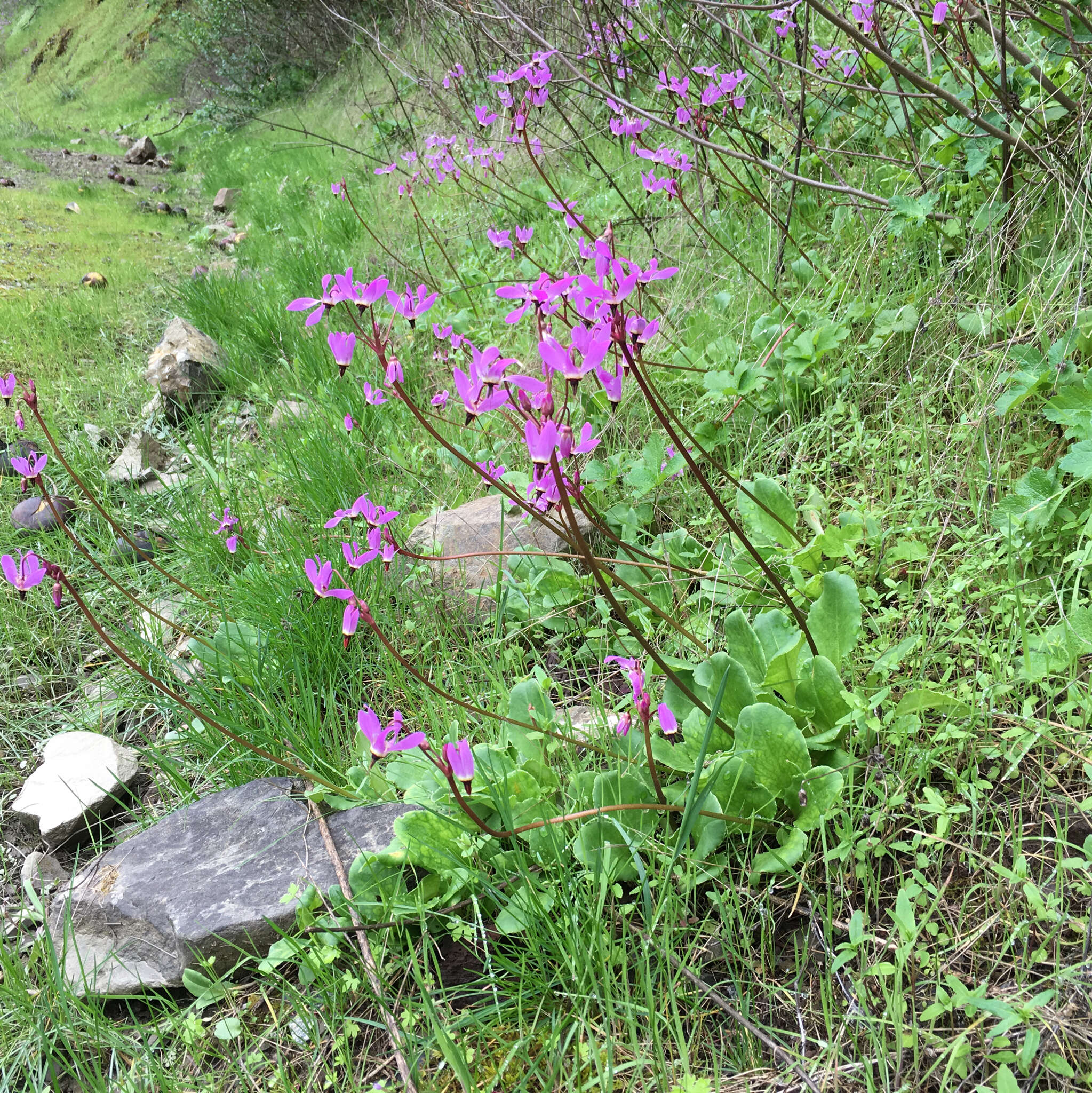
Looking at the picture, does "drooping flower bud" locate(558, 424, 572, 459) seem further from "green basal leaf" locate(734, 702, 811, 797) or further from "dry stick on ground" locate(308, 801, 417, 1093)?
"dry stick on ground" locate(308, 801, 417, 1093)

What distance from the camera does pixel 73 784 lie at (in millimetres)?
1794

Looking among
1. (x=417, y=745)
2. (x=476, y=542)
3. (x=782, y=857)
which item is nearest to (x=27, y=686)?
(x=476, y=542)

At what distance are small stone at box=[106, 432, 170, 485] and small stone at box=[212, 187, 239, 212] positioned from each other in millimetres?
7099

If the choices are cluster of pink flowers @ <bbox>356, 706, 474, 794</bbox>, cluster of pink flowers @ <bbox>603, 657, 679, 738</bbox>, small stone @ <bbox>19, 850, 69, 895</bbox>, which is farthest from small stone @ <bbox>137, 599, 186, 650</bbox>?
cluster of pink flowers @ <bbox>603, 657, 679, 738</bbox>

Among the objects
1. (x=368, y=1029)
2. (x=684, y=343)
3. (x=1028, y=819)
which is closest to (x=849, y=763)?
(x=1028, y=819)

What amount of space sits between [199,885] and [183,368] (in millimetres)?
2896

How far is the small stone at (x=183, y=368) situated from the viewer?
3.62 meters

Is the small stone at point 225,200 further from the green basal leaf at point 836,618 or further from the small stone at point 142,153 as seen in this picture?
the green basal leaf at point 836,618

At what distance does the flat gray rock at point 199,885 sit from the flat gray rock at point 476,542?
66cm

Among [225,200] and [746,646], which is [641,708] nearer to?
[746,646]

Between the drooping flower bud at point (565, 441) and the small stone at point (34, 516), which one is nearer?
the drooping flower bud at point (565, 441)

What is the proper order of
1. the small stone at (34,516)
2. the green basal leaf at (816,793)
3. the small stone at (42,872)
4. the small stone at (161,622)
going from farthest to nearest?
the small stone at (34,516) < the small stone at (161,622) < the small stone at (42,872) < the green basal leaf at (816,793)

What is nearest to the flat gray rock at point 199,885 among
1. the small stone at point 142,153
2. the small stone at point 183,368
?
the small stone at point 183,368

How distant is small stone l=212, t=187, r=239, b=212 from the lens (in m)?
9.30
